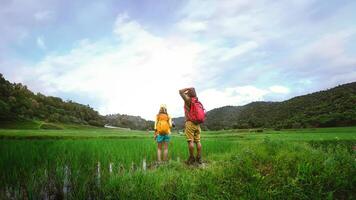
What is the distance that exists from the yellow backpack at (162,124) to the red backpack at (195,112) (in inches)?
35.6

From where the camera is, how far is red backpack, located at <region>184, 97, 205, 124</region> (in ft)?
30.3

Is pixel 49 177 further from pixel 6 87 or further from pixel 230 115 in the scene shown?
pixel 230 115

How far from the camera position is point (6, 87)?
2667 inches

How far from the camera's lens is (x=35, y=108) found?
72.4 m

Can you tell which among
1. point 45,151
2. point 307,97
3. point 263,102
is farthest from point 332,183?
point 263,102

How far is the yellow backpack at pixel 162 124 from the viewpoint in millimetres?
9852

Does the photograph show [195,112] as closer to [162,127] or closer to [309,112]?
[162,127]

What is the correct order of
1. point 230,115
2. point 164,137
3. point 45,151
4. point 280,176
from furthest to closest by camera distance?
1. point 230,115
2. point 164,137
3. point 45,151
4. point 280,176

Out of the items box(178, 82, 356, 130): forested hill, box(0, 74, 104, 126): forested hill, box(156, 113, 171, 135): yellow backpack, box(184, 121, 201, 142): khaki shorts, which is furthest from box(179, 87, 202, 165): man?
box(0, 74, 104, 126): forested hill

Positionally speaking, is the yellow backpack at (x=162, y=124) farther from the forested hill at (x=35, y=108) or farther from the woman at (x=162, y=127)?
the forested hill at (x=35, y=108)

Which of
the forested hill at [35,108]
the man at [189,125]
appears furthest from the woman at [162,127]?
the forested hill at [35,108]

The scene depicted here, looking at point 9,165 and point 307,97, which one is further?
point 307,97

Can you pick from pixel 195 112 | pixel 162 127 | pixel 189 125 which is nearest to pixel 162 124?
pixel 162 127

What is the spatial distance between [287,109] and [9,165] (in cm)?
7859
